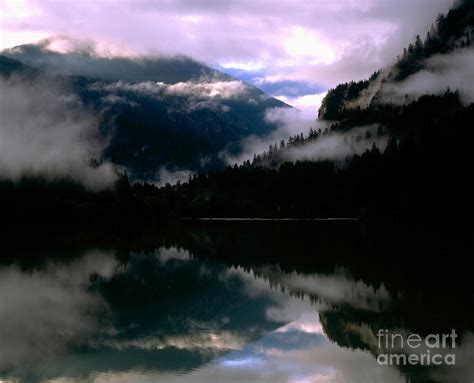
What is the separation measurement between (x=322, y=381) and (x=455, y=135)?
124 m

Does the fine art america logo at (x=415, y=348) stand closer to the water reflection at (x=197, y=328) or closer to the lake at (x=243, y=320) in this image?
the lake at (x=243, y=320)

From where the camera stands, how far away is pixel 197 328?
28031 millimetres

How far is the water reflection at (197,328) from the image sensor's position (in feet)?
67.5

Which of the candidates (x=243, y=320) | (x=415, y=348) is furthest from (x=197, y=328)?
(x=415, y=348)

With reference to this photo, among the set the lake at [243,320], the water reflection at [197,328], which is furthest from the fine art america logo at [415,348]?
the water reflection at [197,328]

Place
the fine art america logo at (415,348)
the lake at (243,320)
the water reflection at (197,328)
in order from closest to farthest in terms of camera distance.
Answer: the water reflection at (197,328) → the lake at (243,320) → the fine art america logo at (415,348)

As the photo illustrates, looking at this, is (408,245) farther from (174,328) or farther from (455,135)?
(455,135)

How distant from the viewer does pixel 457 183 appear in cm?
11456

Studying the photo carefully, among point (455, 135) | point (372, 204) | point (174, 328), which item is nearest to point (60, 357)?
point (174, 328)

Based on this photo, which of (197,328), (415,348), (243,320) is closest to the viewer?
(415,348)

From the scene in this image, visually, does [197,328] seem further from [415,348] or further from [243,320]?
[415,348]

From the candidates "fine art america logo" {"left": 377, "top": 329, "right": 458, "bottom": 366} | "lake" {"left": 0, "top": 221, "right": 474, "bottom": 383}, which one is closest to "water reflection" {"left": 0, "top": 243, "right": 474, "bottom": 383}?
"lake" {"left": 0, "top": 221, "right": 474, "bottom": 383}

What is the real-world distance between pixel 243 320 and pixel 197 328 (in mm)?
3207

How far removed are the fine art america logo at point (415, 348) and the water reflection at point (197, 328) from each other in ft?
1.87
